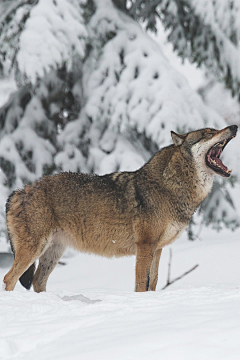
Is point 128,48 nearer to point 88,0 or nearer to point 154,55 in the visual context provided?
point 154,55

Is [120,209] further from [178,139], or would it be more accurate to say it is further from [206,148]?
[206,148]

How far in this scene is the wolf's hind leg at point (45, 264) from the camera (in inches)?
191

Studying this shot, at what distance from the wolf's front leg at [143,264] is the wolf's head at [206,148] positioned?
3.27 feet

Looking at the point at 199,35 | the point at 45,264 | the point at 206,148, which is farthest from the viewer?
the point at 199,35

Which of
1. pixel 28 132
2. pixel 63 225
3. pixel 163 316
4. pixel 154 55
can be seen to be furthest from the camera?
pixel 28 132

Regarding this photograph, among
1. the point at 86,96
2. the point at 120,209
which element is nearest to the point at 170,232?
the point at 120,209

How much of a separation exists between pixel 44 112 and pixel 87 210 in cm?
470

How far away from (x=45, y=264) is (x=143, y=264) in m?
1.15

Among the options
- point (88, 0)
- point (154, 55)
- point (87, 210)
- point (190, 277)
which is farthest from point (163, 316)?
point (88, 0)

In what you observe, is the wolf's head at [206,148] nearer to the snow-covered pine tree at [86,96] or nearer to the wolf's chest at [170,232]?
the wolf's chest at [170,232]

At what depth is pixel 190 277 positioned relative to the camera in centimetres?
657

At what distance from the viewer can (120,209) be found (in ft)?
15.0

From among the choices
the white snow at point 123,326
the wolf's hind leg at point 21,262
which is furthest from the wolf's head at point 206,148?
the wolf's hind leg at point 21,262

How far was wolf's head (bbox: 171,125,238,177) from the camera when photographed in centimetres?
443
